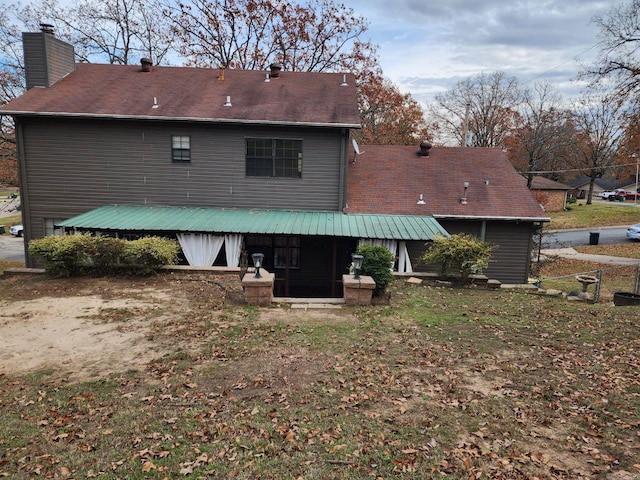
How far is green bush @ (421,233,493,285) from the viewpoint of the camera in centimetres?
1203

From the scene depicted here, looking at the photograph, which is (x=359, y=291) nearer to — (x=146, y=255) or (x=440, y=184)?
(x=146, y=255)

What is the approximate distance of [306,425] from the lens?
4695mm

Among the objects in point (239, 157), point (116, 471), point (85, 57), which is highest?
point (85, 57)

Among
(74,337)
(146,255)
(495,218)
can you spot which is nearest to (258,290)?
(74,337)

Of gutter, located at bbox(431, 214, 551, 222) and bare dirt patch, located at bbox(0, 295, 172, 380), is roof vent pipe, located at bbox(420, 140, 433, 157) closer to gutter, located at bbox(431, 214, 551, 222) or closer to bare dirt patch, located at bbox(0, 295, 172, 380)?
gutter, located at bbox(431, 214, 551, 222)

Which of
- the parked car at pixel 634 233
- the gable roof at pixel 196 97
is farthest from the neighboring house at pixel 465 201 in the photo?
the parked car at pixel 634 233

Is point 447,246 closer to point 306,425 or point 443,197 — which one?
point 443,197

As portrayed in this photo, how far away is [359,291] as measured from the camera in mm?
9766

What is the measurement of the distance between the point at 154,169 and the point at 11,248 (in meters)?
22.9

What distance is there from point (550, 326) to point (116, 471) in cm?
848

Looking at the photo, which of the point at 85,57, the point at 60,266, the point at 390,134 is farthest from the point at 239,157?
the point at 390,134

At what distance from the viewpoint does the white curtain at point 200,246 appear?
13.6m

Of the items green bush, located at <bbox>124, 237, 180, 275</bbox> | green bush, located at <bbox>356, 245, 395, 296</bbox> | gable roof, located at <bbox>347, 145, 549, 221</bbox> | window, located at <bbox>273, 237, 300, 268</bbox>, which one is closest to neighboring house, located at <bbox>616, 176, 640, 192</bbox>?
gable roof, located at <bbox>347, 145, 549, 221</bbox>

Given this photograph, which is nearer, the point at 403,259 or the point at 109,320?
the point at 109,320
